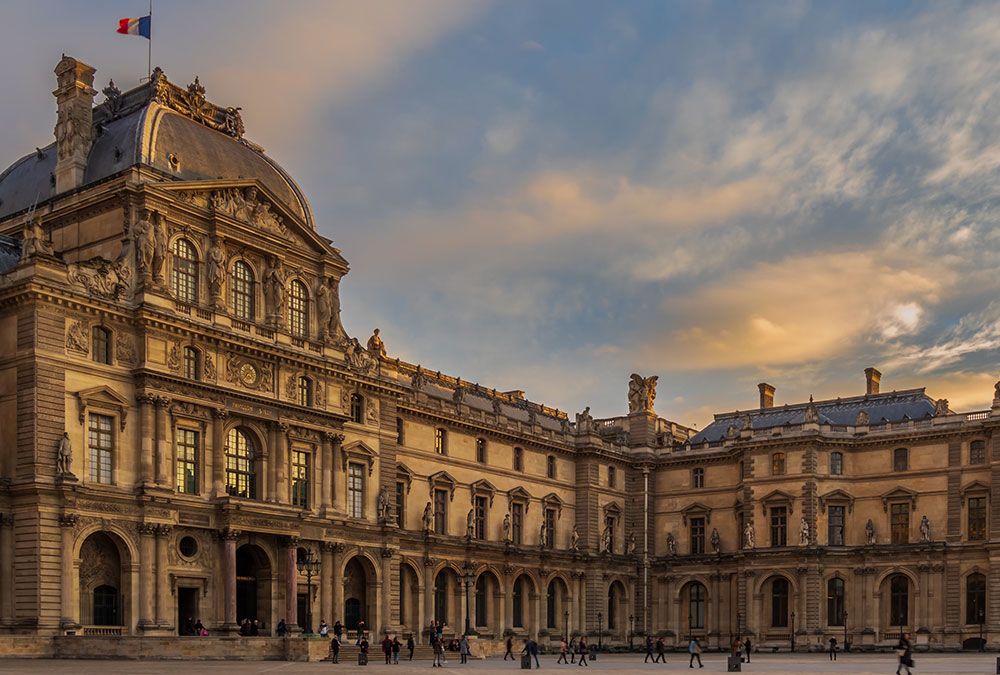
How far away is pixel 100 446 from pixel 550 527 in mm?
42346

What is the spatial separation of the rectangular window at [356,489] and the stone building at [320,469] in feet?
0.52

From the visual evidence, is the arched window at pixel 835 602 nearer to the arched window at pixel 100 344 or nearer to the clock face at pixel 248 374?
the clock face at pixel 248 374

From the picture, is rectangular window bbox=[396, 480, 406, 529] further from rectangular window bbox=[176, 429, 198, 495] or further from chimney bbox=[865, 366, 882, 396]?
chimney bbox=[865, 366, 882, 396]

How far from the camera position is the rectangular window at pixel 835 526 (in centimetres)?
8750

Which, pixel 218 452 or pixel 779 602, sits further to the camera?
pixel 779 602

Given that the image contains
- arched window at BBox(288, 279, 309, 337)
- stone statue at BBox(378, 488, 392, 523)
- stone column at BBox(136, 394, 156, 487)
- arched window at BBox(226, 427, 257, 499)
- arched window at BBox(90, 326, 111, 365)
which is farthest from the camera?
stone statue at BBox(378, 488, 392, 523)

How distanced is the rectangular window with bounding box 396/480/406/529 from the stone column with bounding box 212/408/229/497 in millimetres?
17466

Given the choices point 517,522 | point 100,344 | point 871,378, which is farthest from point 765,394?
point 100,344

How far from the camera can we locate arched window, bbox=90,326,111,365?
51.8 meters

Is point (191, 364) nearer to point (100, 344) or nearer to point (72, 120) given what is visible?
point (100, 344)

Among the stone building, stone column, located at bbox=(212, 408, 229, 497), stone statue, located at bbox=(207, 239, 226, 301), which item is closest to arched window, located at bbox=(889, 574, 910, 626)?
the stone building

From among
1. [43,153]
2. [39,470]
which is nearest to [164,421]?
[39,470]

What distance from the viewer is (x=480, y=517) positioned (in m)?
80.1

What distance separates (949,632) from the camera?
8088 cm
